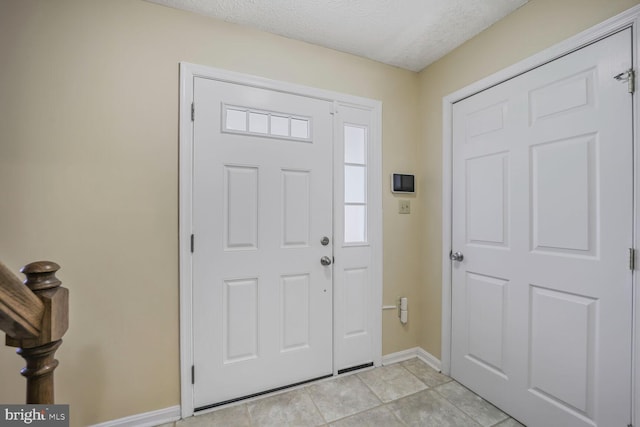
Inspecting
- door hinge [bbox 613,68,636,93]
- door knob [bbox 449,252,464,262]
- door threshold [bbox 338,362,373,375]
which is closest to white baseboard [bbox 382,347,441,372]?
door threshold [bbox 338,362,373,375]

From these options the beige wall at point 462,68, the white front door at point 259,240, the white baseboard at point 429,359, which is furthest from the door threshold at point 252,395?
the beige wall at point 462,68

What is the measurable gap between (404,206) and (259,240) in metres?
1.23

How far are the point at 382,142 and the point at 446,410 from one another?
1.88m

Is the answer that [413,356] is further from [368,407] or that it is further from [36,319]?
[36,319]

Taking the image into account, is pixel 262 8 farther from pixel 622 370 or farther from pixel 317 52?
pixel 622 370

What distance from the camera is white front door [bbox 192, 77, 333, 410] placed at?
168 cm

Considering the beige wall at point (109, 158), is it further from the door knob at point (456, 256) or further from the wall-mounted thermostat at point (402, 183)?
the door knob at point (456, 256)

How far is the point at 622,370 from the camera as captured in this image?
1.23m

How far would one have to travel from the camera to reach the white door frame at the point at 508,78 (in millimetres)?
1188

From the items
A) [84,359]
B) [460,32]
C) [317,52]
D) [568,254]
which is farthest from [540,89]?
[84,359]

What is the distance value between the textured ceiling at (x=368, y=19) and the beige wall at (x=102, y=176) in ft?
0.71

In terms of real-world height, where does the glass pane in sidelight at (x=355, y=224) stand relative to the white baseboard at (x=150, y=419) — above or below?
above

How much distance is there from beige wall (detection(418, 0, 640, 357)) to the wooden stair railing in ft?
7.13

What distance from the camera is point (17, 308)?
59 cm
